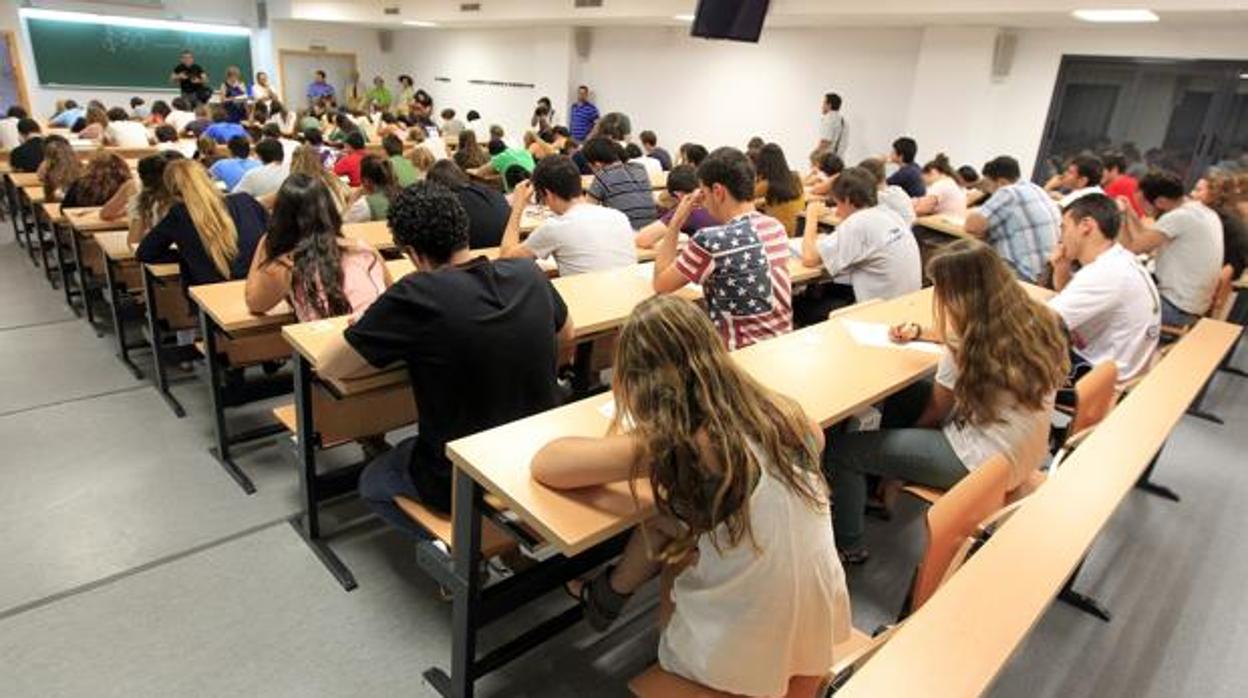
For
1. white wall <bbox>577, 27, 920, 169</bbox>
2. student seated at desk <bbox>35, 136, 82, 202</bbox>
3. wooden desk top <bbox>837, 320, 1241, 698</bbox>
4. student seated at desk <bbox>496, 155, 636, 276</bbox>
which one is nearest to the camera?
wooden desk top <bbox>837, 320, 1241, 698</bbox>

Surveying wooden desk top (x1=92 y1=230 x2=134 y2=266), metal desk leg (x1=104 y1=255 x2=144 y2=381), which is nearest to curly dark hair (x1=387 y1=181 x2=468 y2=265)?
wooden desk top (x1=92 y1=230 x2=134 y2=266)

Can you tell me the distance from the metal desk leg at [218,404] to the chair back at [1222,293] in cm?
501

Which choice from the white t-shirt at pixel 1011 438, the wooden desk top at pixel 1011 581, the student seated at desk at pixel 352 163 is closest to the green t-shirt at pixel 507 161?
the student seated at desk at pixel 352 163

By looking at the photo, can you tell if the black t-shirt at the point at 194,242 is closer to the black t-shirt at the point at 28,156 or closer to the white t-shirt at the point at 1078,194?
the black t-shirt at the point at 28,156

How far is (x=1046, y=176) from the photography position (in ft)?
23.9

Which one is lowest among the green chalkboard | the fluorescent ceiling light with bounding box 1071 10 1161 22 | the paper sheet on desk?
the paper sheet on desk

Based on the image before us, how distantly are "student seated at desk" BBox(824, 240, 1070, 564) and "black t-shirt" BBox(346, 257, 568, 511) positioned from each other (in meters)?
1.12

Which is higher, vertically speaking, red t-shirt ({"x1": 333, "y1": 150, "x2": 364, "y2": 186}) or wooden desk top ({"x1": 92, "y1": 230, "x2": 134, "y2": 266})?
red t-shirt ({"x1": 333, "y1": 150, "x2": 364, "y2": 186})

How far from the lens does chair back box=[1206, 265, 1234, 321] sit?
4.09 meters

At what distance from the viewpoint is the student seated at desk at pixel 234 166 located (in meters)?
4.88

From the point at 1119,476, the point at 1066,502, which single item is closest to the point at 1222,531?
the point at 1119,476

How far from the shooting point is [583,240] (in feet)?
10.5

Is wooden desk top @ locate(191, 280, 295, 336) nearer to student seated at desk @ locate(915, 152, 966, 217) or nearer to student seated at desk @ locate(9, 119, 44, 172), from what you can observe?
student seated at desk @ locate(9, 119, 44, 172)

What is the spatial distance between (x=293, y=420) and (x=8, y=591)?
0.93 meters
